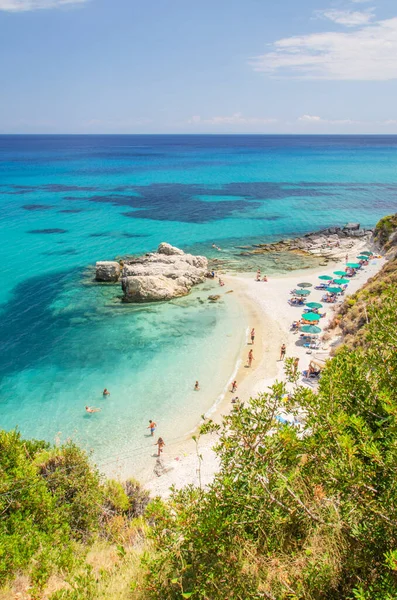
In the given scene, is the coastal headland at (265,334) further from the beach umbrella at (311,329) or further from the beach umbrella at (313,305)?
the beach umbrella at (313,305)

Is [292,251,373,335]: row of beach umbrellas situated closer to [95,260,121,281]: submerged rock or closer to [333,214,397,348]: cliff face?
[333,214,397,348]: cliff face

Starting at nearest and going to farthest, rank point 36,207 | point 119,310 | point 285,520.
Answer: point 285,520
point 119,310
point 36,207

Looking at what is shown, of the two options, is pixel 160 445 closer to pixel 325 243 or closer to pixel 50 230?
pixel 325 243

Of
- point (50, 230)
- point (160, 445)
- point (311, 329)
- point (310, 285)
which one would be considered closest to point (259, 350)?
point (311, 329)

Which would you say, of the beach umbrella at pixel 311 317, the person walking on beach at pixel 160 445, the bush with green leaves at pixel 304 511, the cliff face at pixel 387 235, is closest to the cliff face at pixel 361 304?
the beach umbrella at pixel 311 317

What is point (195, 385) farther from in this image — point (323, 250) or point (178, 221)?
point (178, 221)

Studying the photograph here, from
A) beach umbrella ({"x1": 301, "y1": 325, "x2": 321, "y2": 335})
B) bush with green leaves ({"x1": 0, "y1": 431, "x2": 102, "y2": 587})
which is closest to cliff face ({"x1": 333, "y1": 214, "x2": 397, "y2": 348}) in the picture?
beach umbrella ({"x1": 301, "y1": 325, "x2": 321, "y2": 335})
